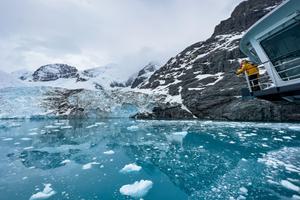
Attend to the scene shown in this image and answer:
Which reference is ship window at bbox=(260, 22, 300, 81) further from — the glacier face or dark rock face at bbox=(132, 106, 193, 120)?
the glacier face

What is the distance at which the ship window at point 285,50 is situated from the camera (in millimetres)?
6457

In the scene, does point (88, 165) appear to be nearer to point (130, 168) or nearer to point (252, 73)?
point (130, 168)

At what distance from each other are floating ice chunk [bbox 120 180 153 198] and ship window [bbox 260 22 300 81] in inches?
227

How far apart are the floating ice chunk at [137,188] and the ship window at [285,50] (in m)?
5.76

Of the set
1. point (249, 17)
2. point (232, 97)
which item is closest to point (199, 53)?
point (249, 17)

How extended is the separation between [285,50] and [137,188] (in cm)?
642

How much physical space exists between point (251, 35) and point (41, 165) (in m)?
9.88

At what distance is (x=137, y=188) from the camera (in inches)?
235

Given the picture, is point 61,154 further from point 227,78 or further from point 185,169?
point 227,78

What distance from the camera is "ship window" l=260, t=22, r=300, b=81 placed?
6.46 m

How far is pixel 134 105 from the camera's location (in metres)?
40.2

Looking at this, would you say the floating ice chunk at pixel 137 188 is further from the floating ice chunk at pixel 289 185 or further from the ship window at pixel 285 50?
the ship window at pixel 285 50

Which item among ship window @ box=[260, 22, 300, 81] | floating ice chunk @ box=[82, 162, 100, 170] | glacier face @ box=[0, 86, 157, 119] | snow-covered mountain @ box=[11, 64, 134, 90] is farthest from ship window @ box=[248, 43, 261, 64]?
snow-covered mountain @ box=[11, 64, 134, 90]

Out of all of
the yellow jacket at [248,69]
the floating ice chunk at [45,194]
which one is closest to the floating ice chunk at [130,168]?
the floating ice chunk at [45,194]
